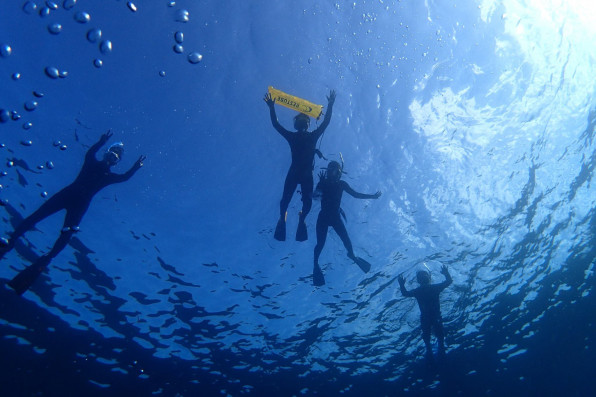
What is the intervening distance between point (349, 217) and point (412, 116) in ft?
14.2

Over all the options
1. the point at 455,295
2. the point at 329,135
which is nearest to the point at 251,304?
the point at 329,135

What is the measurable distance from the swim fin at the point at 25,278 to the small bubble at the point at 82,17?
5.40 meters

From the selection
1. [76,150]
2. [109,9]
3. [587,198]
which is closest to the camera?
[109,9]

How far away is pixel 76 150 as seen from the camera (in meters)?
10.0

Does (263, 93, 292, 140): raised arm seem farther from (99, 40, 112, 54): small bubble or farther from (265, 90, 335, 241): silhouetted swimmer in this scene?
(99, 40, 112, 54): small bubble

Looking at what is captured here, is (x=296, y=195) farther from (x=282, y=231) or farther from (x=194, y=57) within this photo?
(x=194, y=57)

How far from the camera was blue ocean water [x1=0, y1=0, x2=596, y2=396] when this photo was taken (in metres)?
8.78

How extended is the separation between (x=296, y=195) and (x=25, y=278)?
7.67 metres

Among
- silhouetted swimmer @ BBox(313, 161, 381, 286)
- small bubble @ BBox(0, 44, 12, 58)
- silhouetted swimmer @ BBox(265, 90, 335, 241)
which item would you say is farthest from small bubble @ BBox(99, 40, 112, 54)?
silhouetted swimmer @ BBox(313, 161, 381, 286)

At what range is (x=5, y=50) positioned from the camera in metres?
8.04

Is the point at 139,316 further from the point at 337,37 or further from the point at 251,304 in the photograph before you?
the point at 337,37

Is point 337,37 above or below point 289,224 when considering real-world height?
above

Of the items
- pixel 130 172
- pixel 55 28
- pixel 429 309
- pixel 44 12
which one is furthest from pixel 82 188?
pixel 429 309

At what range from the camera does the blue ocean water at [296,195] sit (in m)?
8.78
